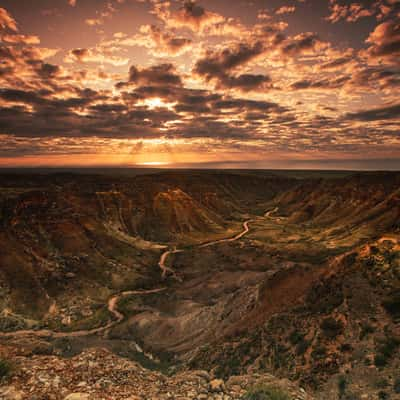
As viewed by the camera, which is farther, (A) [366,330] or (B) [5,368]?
(A) [366,330]

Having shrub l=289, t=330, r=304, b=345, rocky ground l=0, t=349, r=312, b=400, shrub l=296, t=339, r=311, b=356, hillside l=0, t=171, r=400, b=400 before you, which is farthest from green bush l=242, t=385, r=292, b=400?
shrub l=289, t=330, r=304, b=345

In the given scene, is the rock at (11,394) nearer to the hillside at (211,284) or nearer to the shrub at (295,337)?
the hillside at (211,284)

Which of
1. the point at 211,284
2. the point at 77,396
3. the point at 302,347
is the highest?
the point at 77,396

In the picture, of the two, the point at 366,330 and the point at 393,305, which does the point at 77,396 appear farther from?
the point at 393,305

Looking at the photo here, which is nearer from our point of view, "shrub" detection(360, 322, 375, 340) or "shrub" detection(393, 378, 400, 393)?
"shrub" detection(393, 378, 400, 393)

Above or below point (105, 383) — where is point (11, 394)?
above

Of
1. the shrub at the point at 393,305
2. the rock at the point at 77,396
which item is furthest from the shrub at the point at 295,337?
the rock at the point at 77,396

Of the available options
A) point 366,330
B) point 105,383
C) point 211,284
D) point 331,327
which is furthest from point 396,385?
point 211,284

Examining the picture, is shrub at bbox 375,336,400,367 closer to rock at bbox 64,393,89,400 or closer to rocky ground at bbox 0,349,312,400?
rocky ground at bbox 0,349,312,400
